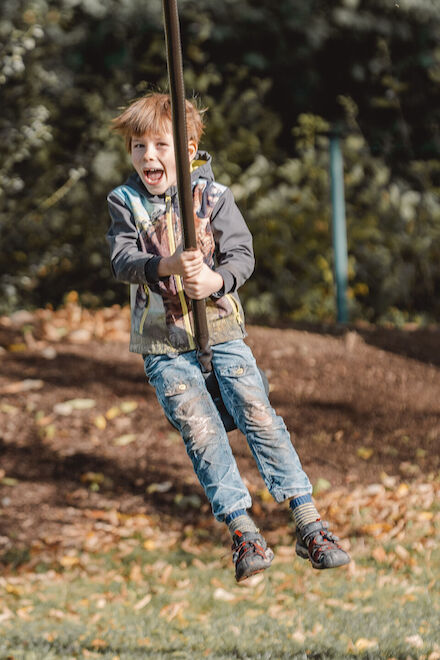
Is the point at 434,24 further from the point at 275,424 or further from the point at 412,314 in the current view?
the point at 275,424

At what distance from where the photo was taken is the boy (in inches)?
125

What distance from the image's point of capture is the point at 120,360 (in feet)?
29.2

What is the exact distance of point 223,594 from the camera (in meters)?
5.94

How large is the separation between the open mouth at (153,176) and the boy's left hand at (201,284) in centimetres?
41

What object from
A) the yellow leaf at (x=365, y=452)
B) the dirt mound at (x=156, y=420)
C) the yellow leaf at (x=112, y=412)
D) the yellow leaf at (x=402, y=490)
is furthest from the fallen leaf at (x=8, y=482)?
the yellow leaf at (x=402, y=490)

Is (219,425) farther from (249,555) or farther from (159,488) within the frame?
(159,488)

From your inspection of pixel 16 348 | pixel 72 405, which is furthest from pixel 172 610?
pixel 16 348

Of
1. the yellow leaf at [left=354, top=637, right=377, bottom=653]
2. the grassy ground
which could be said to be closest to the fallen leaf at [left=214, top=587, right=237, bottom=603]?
the grassy ground

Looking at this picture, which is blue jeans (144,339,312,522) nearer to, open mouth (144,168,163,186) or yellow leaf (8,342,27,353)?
open mouth (144,168,163,186)

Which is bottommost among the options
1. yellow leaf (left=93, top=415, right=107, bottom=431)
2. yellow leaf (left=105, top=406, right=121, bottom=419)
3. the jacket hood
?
yellow leaf (left=93, top=415, right=107, bottom=431)

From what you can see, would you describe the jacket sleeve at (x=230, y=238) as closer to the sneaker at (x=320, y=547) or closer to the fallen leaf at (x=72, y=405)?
the sneaker at (x=320, y=547)

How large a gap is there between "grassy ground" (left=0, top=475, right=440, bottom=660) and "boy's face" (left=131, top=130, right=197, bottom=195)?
9.60 ft

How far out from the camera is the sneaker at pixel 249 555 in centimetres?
304

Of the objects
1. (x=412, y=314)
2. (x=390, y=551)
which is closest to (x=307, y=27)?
(x=412, y=314)
